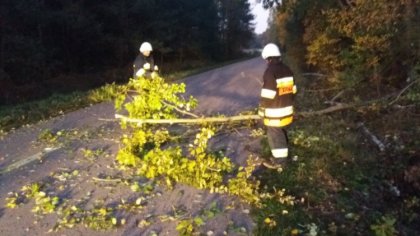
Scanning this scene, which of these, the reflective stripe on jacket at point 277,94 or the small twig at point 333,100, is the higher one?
the reflective stripe on jacket at point 277,94

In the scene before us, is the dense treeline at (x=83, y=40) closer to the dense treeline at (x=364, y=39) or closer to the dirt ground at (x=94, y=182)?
the dirt ground at (x=94, y=182)

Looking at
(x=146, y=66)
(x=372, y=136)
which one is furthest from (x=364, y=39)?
(x=146, y=66)

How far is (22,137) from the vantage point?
1048 centimetres

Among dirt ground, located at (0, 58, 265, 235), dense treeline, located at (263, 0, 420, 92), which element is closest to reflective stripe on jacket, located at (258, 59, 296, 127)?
dirt ground, located at (0, 58, 265, 235)

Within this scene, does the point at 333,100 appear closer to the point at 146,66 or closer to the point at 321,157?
the point at 321,157

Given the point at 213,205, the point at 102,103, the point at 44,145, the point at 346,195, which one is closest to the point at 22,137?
the point at 44,145

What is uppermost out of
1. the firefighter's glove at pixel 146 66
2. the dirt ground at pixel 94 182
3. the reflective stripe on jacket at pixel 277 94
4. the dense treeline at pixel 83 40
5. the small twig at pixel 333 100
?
the dense treeline at pixel 83 40

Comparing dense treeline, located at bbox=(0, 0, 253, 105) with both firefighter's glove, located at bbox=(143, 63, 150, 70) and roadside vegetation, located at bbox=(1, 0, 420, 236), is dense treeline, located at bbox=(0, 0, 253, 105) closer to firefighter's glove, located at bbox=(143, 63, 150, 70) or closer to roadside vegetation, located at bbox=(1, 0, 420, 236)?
firefighter's glove, located at bbox=(143, 63, 150, 70)

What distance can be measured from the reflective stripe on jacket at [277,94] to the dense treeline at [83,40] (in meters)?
16.4

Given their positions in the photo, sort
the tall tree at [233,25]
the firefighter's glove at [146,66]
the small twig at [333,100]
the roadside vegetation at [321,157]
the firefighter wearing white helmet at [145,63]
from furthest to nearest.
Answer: the tall tree at [233,25] → the firefighter wearing white helmet at [145,63] → the firefighter's glove at [146,66] → the small twig at [333,100] → the roadside vegetation at [321,157]

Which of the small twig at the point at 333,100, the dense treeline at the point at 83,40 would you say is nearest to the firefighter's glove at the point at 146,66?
the small twig at the point at 333,100

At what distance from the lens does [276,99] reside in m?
7.18

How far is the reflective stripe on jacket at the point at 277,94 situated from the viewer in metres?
7.07

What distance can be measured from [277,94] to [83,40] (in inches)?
895
